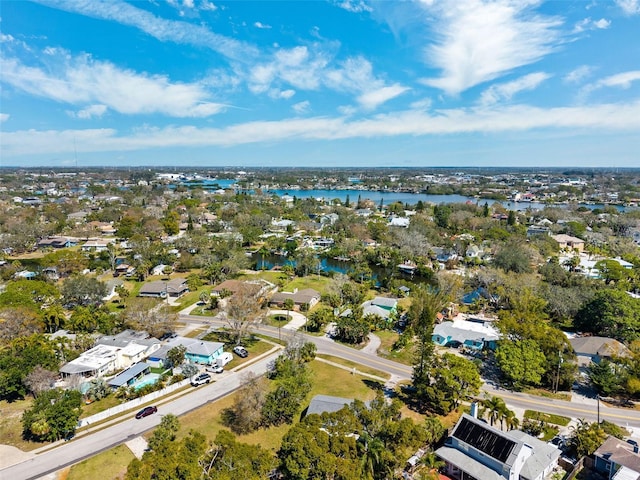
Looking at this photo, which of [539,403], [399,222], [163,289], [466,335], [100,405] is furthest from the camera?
[399,222]

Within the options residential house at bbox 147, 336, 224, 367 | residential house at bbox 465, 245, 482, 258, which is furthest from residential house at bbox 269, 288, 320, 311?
residential house at bbox 465, 245, 482, 258

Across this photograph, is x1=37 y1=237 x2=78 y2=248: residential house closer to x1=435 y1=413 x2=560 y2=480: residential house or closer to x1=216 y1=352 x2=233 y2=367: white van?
x1=216 y1=352 x2=233 y2=367: white van

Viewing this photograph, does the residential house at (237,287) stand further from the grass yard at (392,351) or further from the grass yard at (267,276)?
the grass yard at (392,351)

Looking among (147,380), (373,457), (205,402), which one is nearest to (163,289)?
(147,380)

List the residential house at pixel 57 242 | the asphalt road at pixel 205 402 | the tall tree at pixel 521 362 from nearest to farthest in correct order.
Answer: the asphalt road at pixel 205 402
the tall tree at pixel 521 362
the residential house at pixel 57 242

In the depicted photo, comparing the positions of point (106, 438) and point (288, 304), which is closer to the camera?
point (106, 438)

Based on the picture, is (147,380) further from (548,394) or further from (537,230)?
(537,230)

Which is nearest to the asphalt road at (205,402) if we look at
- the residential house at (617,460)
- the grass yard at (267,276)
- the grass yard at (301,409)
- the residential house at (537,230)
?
the grass yard at (301,409)

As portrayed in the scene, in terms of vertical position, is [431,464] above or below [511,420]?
below
